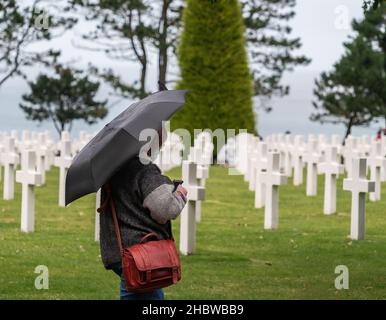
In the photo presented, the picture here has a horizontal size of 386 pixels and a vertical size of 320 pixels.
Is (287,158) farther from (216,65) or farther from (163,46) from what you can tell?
(163,46)

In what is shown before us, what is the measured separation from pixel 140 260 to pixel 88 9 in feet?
112

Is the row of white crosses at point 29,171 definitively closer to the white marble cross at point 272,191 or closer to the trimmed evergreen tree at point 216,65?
the white marble cross at point 272,191

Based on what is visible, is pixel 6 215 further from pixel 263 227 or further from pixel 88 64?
pixel 88 64

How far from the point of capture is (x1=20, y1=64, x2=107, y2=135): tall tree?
4353 cm

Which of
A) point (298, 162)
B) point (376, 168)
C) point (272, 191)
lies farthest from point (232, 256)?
point (298, 162)

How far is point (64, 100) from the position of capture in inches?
1764

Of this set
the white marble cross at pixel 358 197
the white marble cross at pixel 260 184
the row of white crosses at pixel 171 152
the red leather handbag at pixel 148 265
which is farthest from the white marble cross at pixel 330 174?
the red leather handbag at pixel 148 265

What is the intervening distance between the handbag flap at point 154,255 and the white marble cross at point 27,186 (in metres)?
7.14

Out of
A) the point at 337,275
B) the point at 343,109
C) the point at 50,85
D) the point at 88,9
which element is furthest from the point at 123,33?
the point at 337,275

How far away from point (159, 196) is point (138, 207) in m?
0.20

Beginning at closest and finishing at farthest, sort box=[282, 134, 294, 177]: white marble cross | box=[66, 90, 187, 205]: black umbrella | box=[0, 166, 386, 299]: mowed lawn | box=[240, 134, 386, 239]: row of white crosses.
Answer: box=[66, 90, 187, 205]: black umbrella, box=[0, 166, 386, 299]: mowed lawn, box=[240, 134, 386, 239]: row of white crosses, box=[282, 134, 294, 177]: white marble cross

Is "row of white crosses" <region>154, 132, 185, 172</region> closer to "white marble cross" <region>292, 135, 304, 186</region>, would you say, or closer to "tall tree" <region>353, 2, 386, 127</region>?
"white marble cross" <region>292, 135, 304, 186</region>

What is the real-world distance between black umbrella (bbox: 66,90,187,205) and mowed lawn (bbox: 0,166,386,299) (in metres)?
2.81

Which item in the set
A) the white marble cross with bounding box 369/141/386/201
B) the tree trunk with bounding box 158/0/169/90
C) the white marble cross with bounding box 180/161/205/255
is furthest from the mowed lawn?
the tree trunk with bounding box 158/0/169/90
